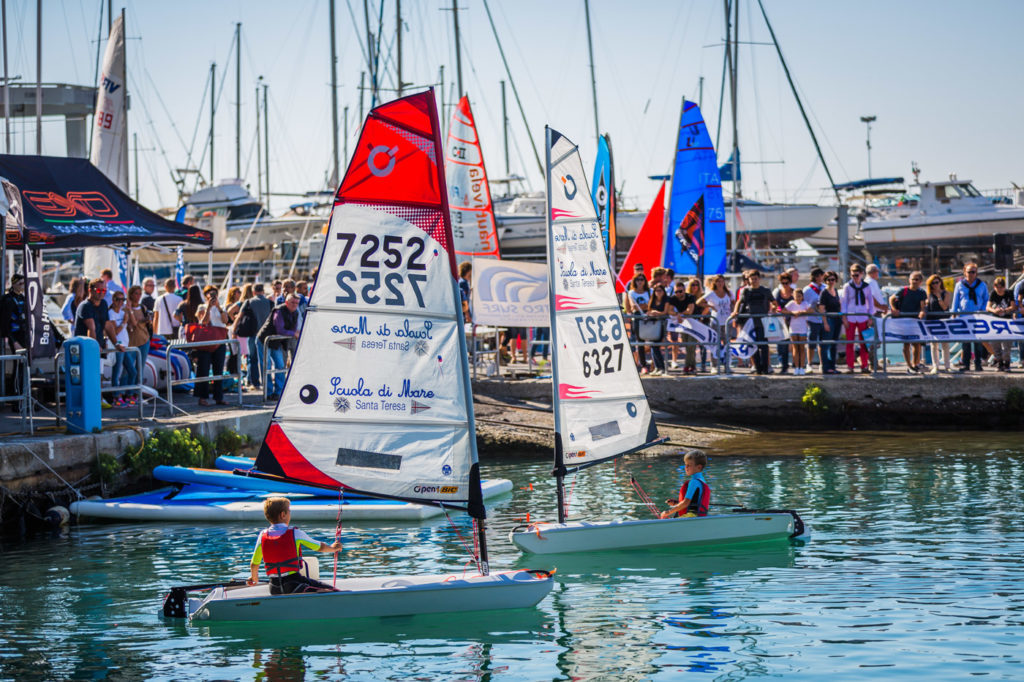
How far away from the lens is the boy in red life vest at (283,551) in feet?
28.3

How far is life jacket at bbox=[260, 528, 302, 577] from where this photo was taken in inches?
340

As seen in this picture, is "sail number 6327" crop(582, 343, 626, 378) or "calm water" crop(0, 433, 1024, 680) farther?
"sail number 6327" crop(582, 343, 626, 378)

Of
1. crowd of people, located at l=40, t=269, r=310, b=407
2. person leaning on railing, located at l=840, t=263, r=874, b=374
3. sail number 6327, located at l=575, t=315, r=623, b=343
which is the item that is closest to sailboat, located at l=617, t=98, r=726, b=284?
person leaning on railing, located at l=840, t=263, r=874, b=374

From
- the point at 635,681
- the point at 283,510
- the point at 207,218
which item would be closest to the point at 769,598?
the point at 635,681

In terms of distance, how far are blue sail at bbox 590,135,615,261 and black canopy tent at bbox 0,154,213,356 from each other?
691cm

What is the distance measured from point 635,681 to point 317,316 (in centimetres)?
371

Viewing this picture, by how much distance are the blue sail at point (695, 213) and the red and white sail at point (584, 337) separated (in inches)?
420

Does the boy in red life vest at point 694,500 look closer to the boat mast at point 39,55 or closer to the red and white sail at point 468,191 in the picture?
the red and white sail at point 468,191

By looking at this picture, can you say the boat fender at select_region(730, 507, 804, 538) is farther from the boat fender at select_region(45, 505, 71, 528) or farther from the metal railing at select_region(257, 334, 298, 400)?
the metal railing at select_region(257, 334, 298, 400)

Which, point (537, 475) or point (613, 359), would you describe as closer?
point (613, 359)

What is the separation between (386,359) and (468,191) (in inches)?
473

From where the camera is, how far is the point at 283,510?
8.66m

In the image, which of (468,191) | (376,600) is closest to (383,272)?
(376,600)

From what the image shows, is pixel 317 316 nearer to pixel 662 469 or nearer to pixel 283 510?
pixel 283 510
